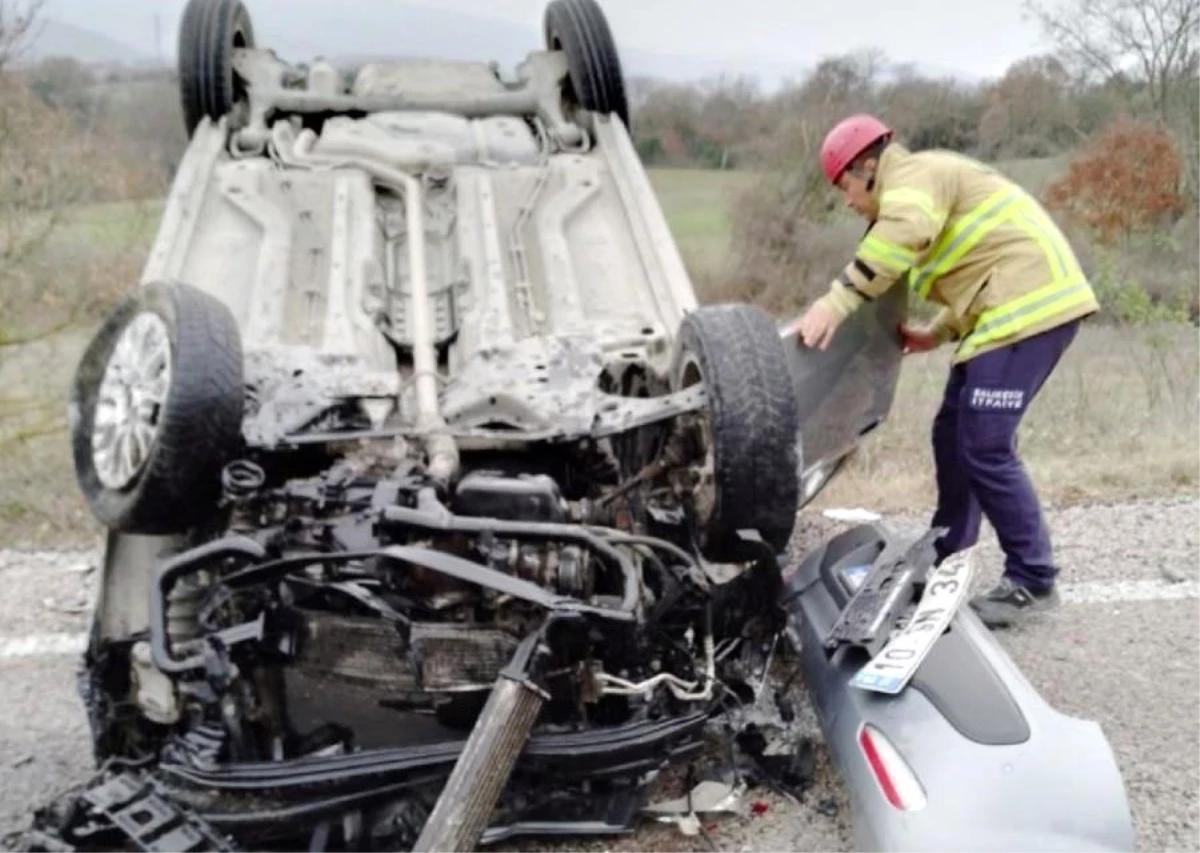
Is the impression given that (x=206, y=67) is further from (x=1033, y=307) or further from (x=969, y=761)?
(x=969, y=761)

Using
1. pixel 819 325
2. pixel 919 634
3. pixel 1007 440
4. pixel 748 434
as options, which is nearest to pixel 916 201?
pixel 819 325

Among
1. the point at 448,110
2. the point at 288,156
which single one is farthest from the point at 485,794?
the point at 448,110

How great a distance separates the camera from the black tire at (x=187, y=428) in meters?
3.01

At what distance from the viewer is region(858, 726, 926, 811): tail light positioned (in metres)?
2.69

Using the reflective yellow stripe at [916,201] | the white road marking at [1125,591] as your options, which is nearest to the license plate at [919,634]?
the reflective yellow stripe at [916,201]

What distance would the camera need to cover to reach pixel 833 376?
4.21 meters

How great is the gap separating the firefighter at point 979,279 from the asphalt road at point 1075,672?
386mm

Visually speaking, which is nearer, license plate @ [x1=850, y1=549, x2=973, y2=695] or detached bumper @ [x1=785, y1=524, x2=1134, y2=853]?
detached bumper @ [x1=785, y1=524, x2=1134, y2=853]

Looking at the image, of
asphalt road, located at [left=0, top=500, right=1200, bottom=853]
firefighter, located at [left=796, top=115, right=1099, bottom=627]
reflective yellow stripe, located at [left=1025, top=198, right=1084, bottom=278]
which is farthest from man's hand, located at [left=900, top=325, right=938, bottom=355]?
asphalt road, located at [left=0, top=500, right=1200, bottom=853]

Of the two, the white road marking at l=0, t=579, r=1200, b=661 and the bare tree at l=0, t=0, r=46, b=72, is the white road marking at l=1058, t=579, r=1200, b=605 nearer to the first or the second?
the white road marking at l=0, t=579, r=1200, b=661

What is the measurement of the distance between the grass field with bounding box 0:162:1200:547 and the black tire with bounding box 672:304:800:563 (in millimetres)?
1963

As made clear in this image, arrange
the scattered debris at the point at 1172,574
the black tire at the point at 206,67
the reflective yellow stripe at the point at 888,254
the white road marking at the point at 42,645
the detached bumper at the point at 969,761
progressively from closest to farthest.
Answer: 1. the detached bumper at the point at 969,761
2. the reflective yellow stripe at the point at 888,254
3. the white road marking at the point at 42,645
4. the scattered debris at the point at 1172,574
5. the black tire at the point at 206,67

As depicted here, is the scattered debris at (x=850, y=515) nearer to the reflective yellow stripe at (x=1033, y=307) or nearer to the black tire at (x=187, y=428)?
the reflective yellow stripe at (x=1033, y=307)

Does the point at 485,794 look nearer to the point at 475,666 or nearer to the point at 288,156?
the point at 475,666
